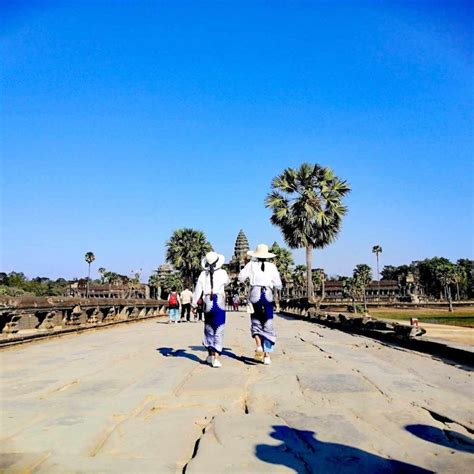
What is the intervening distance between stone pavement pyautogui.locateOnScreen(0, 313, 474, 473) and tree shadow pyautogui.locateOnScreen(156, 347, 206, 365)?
0.64m

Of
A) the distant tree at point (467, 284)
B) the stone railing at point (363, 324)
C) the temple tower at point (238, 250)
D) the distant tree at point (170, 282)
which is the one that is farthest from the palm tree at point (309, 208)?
the distant tree at point (467, 284)

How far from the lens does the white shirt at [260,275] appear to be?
22.7ft

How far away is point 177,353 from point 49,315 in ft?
16.2

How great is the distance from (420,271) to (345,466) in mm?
122800

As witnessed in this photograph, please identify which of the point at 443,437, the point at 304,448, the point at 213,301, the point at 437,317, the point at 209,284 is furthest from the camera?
the point at 437,317

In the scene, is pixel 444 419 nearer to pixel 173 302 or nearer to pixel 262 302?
pixel 262 302

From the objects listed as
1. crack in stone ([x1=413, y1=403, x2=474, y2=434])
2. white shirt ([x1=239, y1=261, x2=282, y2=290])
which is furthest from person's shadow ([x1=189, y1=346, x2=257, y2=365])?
crack in stone ([x1=413, y1=403, x2=474, y2=434])

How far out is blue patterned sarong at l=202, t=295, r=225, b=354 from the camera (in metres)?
6.72

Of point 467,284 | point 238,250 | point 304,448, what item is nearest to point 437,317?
point 304,448

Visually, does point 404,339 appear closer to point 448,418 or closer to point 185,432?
point 448,418

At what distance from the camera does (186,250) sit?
52.3 meters

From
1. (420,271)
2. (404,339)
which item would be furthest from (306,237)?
(420,271)

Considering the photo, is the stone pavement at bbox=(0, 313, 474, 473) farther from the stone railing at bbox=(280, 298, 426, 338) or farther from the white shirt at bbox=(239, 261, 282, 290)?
the stone railing at bbox=(280, 298, 426, 338)

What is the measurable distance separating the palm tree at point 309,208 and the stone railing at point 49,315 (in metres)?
12.4
